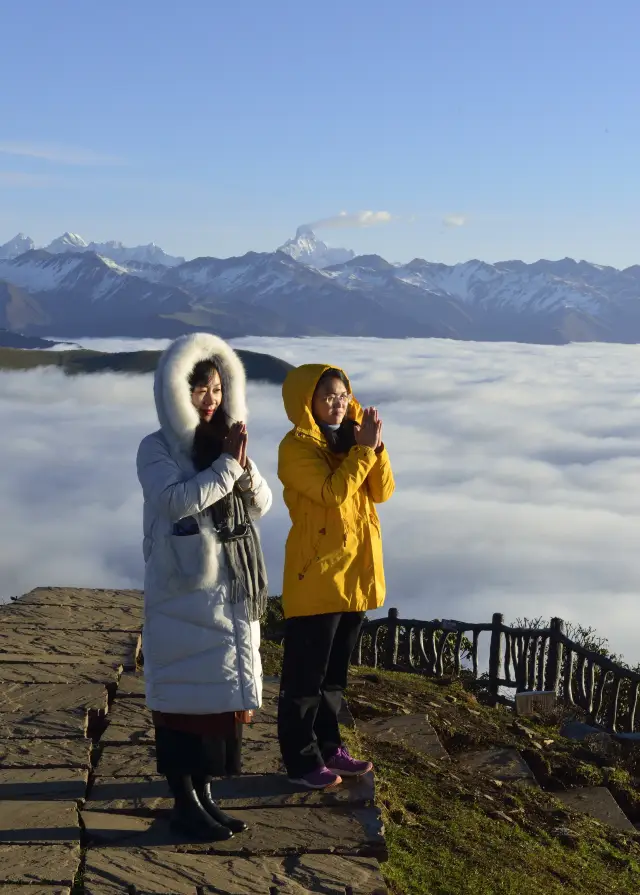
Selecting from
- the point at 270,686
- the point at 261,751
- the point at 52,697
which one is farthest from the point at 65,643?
the point at 261,751

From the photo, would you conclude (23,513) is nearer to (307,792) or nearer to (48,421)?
(48,421)

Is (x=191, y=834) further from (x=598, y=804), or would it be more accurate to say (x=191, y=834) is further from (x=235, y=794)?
(x=598, y=804)

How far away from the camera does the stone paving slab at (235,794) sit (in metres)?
4.17

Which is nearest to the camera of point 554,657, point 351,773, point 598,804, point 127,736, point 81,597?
point 351,773

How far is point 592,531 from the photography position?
18038 cm

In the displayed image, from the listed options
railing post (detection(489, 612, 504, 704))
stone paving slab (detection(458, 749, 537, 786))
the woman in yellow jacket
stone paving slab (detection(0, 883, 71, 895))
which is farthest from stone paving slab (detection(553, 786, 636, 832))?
railing post (detection(489, 612, 504, 704))

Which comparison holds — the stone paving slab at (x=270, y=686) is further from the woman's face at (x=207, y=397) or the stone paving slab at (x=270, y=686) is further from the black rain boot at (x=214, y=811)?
the woman's face at (x=207, y=397)

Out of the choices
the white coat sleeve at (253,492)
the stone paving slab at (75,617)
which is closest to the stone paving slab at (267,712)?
the stone paving slab at (75,617)

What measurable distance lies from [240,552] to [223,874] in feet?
3.86

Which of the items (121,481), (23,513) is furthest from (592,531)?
(23,513)

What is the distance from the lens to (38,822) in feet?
12.9

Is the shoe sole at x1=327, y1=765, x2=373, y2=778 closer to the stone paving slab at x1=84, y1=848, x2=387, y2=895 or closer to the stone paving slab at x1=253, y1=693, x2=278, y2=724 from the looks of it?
the stone paving slab at x1=84, y1=848, x2=387, y2=895

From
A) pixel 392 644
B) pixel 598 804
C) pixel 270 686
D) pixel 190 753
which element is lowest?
pixel 392 644

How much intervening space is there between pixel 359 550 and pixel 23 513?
146m
